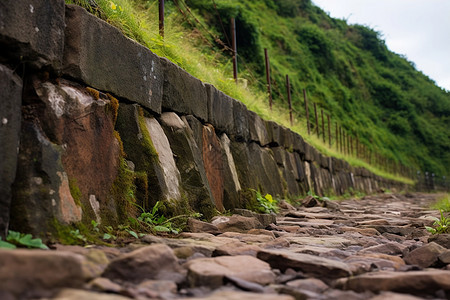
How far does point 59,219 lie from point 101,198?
447mm

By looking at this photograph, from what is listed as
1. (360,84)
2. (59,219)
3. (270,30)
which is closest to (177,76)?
(59,219)

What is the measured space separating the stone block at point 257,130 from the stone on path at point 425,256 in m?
3.60

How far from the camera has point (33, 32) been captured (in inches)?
80.9

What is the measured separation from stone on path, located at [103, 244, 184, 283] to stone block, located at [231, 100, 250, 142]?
3405 millimetres

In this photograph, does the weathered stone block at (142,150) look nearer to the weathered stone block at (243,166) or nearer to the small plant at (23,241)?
the small plant at (23,241)

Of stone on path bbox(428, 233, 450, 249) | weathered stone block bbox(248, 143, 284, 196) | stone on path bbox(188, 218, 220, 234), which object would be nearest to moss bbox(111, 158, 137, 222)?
A: stone on path bbox(188, 218, 220, 234)

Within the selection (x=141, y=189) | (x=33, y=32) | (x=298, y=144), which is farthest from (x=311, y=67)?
(x=33, y=32)

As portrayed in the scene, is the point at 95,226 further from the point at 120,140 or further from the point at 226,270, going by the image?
the point at 226,270

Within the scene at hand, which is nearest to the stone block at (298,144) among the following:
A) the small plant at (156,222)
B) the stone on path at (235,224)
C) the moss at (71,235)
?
the stone on path at (235,224)

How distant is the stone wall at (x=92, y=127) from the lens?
1931 millimetres

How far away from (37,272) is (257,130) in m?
4.92

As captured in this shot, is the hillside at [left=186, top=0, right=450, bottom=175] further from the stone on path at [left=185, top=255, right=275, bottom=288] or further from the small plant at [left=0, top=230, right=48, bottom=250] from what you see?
the small plant at [left=0, top=230, right=48, bottom=250]

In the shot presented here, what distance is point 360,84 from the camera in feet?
119

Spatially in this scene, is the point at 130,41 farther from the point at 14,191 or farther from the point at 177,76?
the point at 14,191
